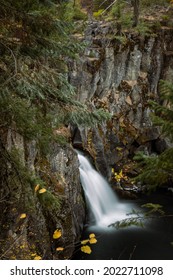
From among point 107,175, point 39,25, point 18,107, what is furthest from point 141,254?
point 39,25

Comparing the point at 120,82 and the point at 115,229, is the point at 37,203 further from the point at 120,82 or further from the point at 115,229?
the point at 120,82

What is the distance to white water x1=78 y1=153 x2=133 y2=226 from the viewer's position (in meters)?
11.9

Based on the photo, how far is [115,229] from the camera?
11.3 meters

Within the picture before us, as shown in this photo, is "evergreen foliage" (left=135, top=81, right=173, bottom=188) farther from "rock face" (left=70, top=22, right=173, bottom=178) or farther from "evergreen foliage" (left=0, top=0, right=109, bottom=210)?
"rock face" (left=70, top=22, right=173, bottom=178)

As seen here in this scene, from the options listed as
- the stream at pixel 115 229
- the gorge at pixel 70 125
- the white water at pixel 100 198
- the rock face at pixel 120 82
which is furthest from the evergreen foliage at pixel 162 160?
the rock face at pixel 120 82

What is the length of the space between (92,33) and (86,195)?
930 centimetres

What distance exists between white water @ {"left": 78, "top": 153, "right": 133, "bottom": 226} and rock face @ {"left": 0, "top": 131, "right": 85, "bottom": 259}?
3.54ft

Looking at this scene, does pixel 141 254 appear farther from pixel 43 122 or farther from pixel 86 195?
pixel 43 122

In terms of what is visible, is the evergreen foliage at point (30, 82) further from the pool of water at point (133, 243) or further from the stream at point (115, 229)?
the pool of water at point (133, 243)

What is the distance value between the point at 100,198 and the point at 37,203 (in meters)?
6.85

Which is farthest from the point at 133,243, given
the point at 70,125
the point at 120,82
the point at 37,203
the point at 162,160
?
the point at 120,82

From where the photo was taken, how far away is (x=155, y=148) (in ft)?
57.6

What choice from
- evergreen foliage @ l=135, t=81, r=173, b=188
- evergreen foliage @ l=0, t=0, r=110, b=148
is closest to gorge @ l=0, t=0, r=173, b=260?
evergreen foliage @ l=0, t=0, r=110, b=148

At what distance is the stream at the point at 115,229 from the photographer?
988 cm
